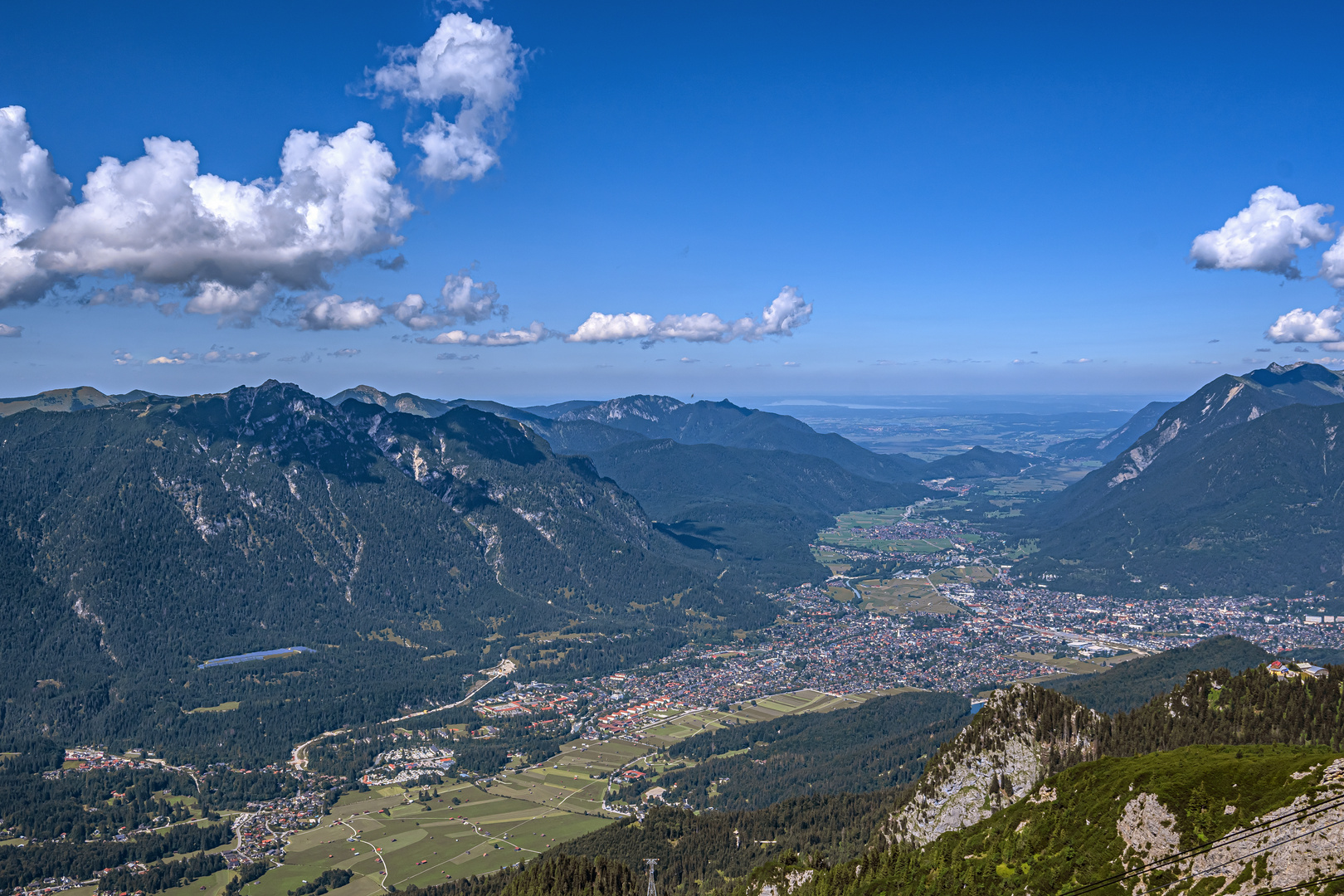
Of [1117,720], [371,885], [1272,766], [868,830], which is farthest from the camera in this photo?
[371,885]

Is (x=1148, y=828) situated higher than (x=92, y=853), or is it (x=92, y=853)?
(x=1148, y=828)

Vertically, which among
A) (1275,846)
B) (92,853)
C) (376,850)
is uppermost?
(1275,846)

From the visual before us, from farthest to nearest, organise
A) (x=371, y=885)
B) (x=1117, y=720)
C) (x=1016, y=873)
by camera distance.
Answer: (x=371, y=885)
(x=1117, y=720)
(x=1016, y=873)

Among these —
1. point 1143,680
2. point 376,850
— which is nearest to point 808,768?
point 1143,680

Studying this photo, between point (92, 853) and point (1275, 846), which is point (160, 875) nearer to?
point (92, 853)

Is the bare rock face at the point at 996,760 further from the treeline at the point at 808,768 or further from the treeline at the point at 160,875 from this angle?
the treeline at the point at 160,875

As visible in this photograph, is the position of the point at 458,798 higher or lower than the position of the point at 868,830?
lower

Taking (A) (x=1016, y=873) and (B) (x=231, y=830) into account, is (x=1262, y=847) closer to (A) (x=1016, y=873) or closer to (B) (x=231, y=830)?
(A) (x=1016, y=873)

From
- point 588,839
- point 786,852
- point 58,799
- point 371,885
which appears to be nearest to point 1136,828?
point 786,852
